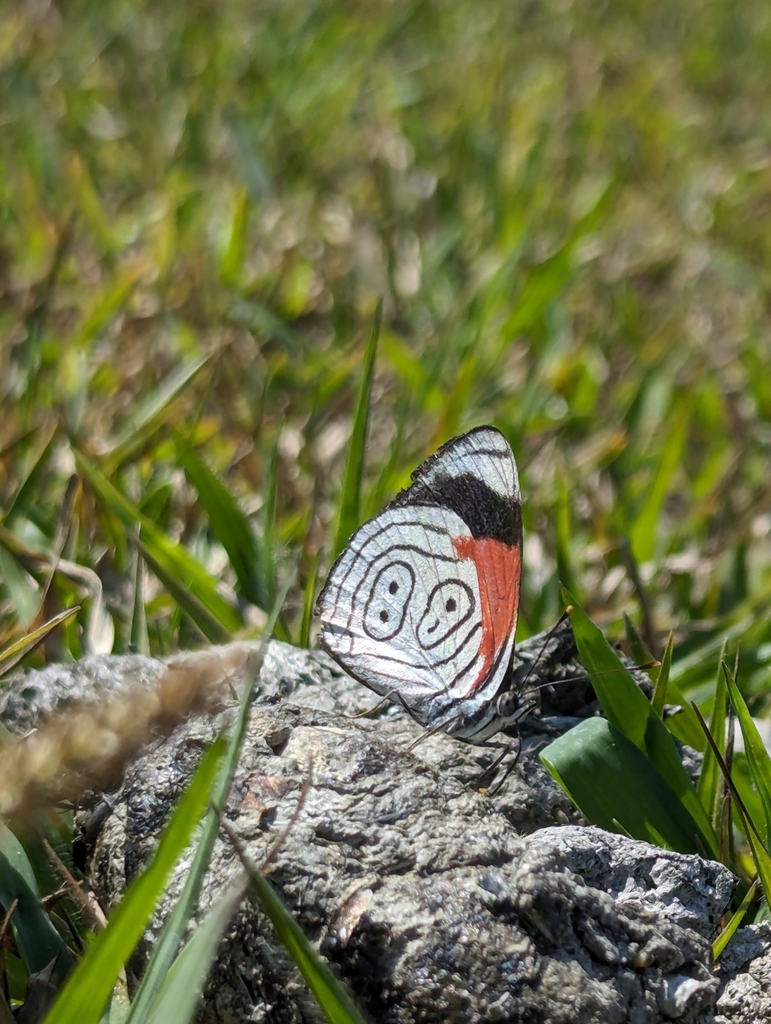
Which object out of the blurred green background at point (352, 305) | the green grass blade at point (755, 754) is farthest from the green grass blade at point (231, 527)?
the green grass blade at point (755, 754)

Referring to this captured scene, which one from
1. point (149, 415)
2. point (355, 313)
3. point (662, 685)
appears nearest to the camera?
point (662, 685)

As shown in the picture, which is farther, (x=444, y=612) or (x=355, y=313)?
(x=355, y=313)

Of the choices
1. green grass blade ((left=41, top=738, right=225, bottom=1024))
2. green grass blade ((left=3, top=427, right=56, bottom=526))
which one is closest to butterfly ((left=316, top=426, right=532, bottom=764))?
green grass blade ((left=41, top=738, right=225, bottom=1024))

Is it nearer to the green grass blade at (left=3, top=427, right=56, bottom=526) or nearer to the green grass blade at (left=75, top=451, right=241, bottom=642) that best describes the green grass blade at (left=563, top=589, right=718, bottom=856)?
the green grass blade at (left=75, top=451, right=241, bottom=642)

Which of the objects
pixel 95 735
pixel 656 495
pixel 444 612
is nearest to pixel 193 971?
pixel 95 735

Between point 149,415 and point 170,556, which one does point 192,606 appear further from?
point 149,415
